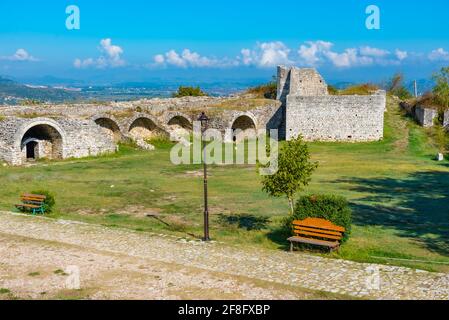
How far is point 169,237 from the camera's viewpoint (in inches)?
518

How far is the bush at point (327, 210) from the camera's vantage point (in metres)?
12.5

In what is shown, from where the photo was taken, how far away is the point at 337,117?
37.2 m

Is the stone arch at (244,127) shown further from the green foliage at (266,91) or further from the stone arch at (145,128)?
the green foliage at (266,91)

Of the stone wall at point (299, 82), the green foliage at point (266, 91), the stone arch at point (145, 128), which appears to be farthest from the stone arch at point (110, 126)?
the green foliage at point (266, 91)

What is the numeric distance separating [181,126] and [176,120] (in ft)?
2.21

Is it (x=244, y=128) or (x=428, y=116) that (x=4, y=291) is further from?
(x=428, y=116)

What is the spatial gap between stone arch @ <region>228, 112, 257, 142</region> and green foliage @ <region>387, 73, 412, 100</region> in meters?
22.3

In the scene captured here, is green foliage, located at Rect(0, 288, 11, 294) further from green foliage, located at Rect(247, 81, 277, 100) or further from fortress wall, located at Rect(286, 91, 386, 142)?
green foliage, located at Rect(247, 81, 277, 100)

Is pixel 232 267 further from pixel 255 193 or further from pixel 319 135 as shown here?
pixel 319 135

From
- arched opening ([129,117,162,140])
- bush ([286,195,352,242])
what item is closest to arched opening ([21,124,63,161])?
arched opening ([129,117,162,140])

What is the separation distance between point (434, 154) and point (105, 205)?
69.1 ft

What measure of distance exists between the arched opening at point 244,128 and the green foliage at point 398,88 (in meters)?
22.3

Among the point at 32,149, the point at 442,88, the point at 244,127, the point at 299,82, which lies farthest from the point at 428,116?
the point at 32,149
